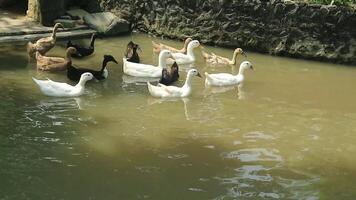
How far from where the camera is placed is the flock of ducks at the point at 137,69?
9648 mm

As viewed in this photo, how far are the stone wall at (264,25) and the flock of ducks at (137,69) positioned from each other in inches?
55.9

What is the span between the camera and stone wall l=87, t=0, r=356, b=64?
13.3m

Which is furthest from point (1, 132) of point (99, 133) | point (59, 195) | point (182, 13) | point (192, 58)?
point (182, 13)

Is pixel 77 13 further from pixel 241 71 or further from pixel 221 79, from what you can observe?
pixel 221 79

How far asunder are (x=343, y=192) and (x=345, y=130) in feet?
7.39

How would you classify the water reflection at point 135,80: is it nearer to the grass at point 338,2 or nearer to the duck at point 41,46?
the duck at point 41,46

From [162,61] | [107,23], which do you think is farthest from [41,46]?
[107,23]

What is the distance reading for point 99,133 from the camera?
7.96m

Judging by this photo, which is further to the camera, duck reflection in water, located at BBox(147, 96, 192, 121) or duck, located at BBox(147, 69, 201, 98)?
duck, located at BBox(147, 69, 201, 98)

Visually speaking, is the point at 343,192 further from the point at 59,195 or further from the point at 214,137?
the point at 59,195

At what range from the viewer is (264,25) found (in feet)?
45.5

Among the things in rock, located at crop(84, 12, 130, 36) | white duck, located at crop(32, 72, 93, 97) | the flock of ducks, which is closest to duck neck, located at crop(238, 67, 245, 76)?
the flock of ducks

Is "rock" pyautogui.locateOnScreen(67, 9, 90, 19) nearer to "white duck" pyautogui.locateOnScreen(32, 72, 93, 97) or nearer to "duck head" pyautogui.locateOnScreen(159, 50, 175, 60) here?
"duck head" pyautogui.locateOnScreen(159, 50, 175, 60)

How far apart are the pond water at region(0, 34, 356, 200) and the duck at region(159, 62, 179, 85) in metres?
0.36
